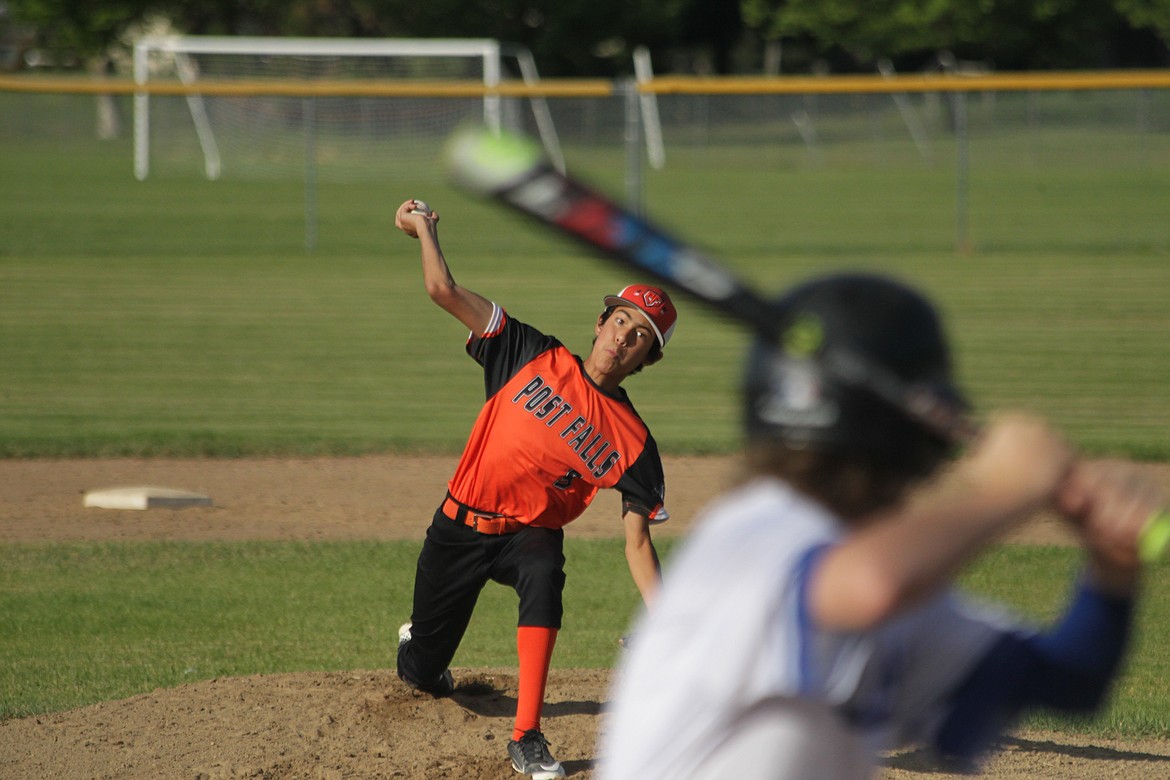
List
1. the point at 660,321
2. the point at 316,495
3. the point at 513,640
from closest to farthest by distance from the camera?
the point at 660,321
the point at 513,640
the point at 316,495

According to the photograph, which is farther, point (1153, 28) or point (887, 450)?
point (1153, 28)

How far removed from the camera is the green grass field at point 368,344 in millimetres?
6797

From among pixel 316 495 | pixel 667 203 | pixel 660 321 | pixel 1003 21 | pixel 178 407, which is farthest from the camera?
pixel 1003 21

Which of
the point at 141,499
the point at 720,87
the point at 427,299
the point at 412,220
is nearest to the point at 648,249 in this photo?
the point at 412,220

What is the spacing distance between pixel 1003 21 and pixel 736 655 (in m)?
49.6

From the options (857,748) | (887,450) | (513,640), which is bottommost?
(513,640)

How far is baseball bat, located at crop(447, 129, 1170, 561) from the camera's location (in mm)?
1618

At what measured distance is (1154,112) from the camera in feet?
103

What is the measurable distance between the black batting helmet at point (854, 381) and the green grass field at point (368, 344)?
23 centimetres

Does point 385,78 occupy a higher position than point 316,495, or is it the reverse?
point 385,78

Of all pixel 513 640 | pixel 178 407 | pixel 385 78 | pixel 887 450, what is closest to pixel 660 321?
pixel 513 640

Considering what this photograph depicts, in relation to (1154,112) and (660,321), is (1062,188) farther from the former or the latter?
(660,321)

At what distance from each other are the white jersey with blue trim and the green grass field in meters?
0.28

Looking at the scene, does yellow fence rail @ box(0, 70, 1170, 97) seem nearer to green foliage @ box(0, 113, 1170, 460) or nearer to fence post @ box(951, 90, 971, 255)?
fence post @ box(951, 90, 971, 255)
